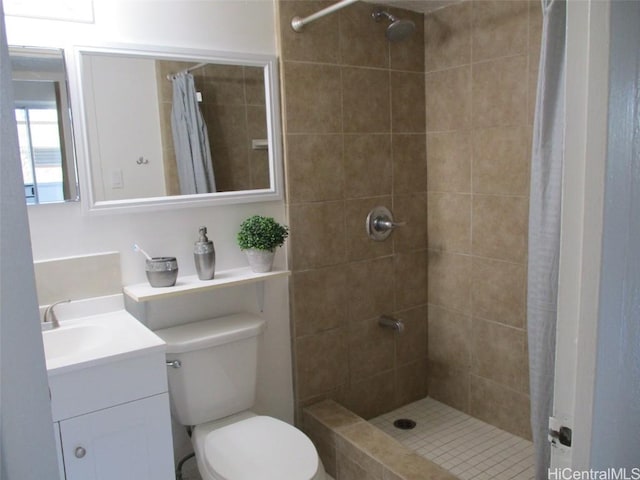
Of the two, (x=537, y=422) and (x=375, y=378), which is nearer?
(x=537, y=422)

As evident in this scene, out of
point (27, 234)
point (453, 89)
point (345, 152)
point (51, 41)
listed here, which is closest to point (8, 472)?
point (27, 234)

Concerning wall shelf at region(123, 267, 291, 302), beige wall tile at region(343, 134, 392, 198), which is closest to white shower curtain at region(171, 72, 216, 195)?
wall shelf at region(123, 267, 291, 302)

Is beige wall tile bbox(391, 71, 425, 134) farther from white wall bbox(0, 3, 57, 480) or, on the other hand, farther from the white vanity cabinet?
white wall bbox(0, 3, 57, 480)

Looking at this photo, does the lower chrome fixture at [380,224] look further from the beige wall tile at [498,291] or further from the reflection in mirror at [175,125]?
the reflection in mirror at [175,125]

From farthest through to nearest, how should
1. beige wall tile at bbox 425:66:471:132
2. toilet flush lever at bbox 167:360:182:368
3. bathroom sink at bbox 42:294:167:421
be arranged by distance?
1. beige wall tile at bbox 425:66:471:132
2. toilet flush lever at bbox 167:360:182:368
3. bathroom sink at bbox 42:294:167:421

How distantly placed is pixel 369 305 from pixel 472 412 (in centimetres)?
81

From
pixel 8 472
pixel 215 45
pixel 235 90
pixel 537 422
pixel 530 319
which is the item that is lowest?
pixel 537 422

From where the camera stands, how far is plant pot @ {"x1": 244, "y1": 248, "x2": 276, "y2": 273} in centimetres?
225

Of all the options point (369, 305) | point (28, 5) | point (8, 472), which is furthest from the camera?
point (369, 305)

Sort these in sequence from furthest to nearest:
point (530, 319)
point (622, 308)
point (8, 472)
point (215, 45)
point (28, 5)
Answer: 1. point (215, 45)
2. point (28, 5)
3. point (530, 319)
4. point (622, 308)
5. point (8, 472)

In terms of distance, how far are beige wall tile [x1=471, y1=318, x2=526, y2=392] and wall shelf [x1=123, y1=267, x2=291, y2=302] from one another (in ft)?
3.68

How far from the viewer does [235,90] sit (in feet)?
7.52

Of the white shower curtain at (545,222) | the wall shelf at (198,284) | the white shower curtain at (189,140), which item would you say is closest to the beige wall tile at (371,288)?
the wall shelf at (198,284)

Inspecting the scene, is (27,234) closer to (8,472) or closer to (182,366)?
(8,472)
